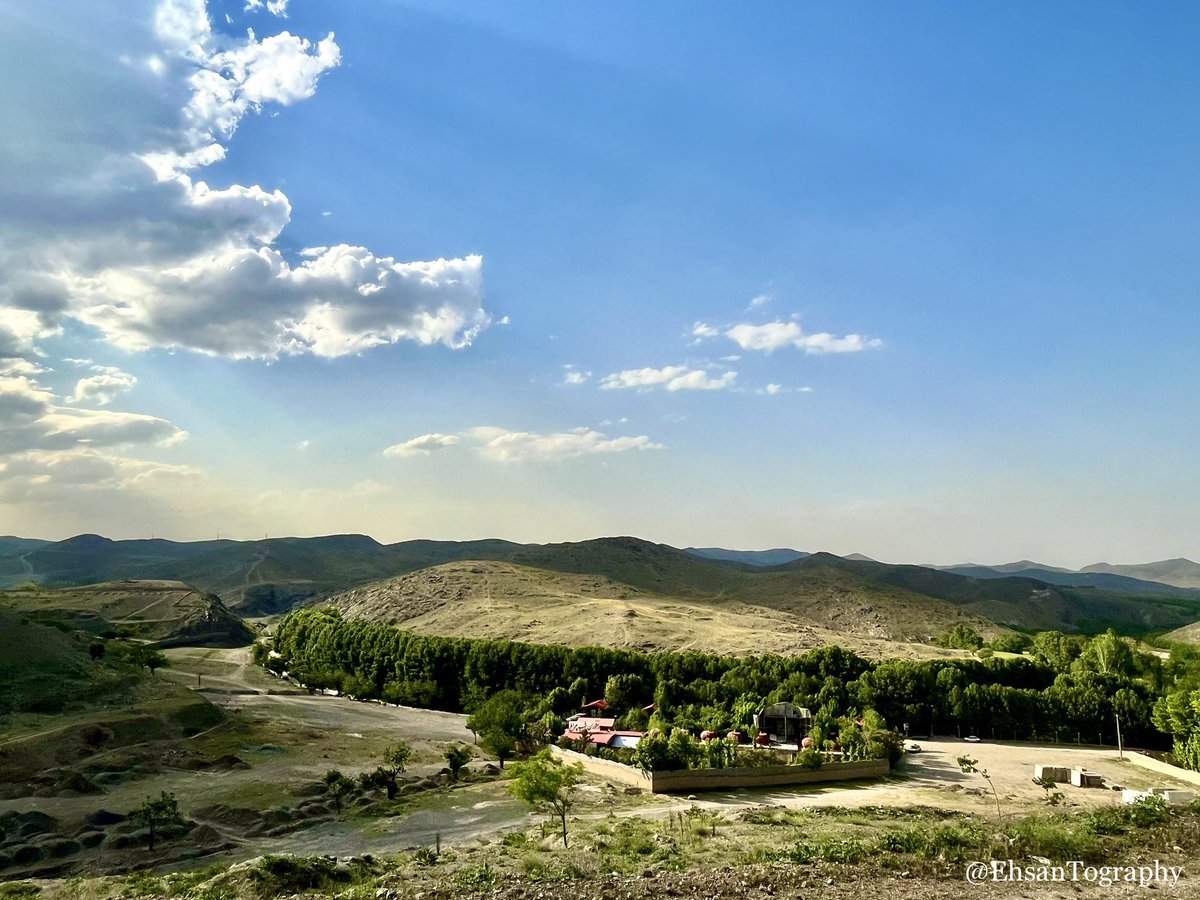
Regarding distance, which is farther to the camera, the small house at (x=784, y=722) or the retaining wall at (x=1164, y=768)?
the small house at (x=784, y=722)

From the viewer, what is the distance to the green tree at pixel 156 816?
124 feet

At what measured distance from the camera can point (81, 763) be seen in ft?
169

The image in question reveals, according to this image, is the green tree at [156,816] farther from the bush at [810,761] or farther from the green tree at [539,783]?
the bush at [810,761]

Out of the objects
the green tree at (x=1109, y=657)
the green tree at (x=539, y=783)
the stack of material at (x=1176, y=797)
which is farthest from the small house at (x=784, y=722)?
the green tree at (x=1109, y=657)

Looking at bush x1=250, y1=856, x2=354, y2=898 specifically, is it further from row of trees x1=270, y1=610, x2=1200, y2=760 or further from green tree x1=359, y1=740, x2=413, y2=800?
row of trees x1=270, y1=610, x2=1200, y2=760

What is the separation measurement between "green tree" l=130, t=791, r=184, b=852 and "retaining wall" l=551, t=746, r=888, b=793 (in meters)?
27.3

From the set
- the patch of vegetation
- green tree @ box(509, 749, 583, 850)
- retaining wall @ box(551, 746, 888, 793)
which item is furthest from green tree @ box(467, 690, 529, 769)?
the patch of vegetation

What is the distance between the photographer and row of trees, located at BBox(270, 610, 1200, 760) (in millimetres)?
66812

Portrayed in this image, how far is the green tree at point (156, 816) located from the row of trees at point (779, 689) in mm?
22852

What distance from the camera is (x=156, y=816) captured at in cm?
3900

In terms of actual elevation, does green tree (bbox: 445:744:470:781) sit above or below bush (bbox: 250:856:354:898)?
below

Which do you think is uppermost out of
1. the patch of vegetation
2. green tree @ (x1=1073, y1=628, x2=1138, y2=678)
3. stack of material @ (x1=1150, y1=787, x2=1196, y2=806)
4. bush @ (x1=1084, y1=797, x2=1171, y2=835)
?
green tree @ (x1=1073, y1=628, x2=1138, y2=678)

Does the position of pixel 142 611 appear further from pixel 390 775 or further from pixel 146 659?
pixel 390 775

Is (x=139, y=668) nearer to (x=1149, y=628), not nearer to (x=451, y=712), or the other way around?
(x=451, y=712)
